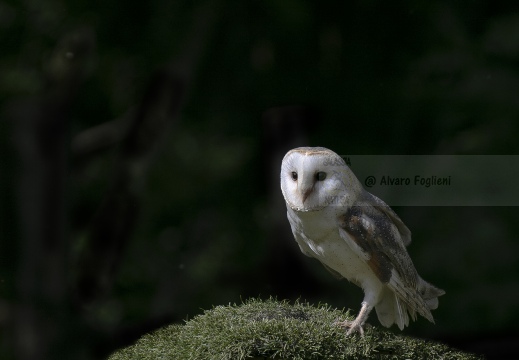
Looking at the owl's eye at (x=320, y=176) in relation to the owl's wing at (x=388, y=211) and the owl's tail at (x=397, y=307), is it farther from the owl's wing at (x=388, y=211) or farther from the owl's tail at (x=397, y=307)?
the owl's tail at (x=397, y=307)

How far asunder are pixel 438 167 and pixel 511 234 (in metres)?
0.61

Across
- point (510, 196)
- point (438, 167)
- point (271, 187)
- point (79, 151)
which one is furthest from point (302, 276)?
point (79, 151)

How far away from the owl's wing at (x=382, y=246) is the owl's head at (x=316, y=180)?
0.20ft

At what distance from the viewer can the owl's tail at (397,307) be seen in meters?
2.33

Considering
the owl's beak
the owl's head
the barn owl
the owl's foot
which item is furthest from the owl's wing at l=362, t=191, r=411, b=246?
the owl's foot

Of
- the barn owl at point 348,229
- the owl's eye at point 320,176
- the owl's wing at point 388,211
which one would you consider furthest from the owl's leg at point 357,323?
the owl's eye at point 320,176

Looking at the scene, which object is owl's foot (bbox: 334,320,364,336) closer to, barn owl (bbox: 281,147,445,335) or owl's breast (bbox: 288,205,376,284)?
barn owl (bbox: 281,147,445,335)

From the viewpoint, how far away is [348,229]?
2182 mm

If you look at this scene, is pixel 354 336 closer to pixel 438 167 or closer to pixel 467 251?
pixel 438 167

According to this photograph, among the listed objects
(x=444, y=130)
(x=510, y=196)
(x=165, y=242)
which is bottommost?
(x=165, y=242)

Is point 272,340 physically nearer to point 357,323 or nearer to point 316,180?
point 357,323

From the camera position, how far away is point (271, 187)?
3939 mm

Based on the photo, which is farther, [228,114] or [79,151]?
[79,151]

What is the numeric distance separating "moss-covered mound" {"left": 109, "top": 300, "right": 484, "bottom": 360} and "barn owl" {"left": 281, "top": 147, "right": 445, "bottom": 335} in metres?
0.07
